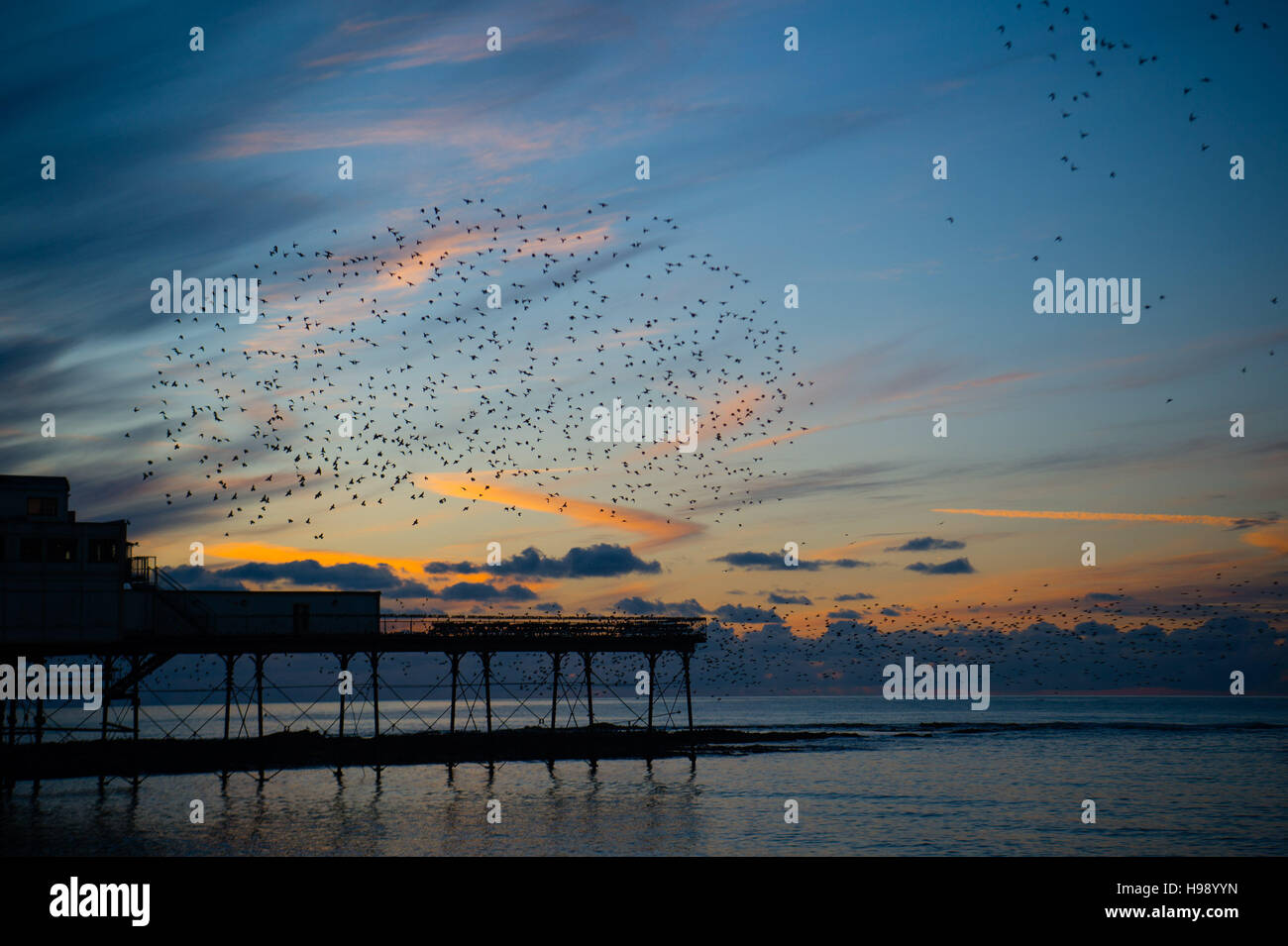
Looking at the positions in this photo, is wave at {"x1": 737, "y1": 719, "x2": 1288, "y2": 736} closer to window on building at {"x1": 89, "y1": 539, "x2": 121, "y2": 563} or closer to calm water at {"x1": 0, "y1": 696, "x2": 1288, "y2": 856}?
calm water at {"x1": 0, "y1": 696, "x2": 1288, "y2": 856}

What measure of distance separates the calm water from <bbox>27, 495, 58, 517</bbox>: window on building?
13.4 meters

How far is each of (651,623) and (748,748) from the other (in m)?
35.4

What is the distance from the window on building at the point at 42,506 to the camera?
49.5 metres

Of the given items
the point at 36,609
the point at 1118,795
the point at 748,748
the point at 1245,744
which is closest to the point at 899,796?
the point at 1118,795

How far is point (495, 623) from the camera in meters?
59.6

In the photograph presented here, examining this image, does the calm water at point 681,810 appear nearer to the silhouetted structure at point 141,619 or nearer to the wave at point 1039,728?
the silhouetted structure at point 141,619

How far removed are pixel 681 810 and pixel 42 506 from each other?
3310cm

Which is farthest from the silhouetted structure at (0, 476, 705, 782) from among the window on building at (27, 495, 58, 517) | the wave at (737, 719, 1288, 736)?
the wave at (737, 719, 1288, 736)

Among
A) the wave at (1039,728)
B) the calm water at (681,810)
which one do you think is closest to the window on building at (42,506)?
the calm water at (681,810)

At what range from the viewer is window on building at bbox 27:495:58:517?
49.5 m

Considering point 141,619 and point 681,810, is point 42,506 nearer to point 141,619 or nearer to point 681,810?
point 141,619

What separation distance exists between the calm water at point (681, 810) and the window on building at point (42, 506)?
13.4m
